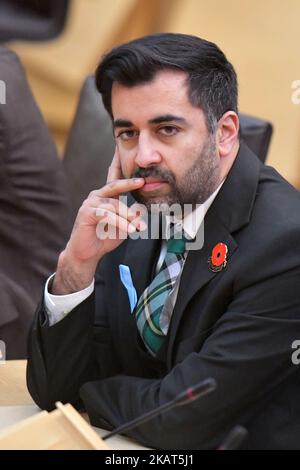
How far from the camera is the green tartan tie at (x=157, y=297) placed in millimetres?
1734

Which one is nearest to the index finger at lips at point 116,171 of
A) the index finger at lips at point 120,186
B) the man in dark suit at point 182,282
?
the man in dark suit at point 182,282

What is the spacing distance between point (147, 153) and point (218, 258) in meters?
0.22

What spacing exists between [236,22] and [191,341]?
2155mm

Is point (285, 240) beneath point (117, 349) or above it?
above

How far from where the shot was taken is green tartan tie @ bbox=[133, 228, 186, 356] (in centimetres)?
173

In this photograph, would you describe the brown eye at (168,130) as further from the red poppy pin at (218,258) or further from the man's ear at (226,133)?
the red poppy pin at (218,258)

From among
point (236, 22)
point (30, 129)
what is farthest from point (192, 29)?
point (30, 129)

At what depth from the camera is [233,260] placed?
164 cm

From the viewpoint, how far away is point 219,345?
157 cm

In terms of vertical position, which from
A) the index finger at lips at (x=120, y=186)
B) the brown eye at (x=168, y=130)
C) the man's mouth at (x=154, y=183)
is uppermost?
the brown eye at (x=168, y=130)

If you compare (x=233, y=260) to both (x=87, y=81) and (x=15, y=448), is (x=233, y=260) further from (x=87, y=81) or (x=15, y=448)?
(x=87, y=81)

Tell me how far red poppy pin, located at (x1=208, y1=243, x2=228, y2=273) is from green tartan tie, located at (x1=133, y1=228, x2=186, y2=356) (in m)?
0.08

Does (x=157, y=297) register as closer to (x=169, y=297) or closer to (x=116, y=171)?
(x=169, y=297)

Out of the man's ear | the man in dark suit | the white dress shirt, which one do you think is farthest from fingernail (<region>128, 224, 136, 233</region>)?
the man's ear
